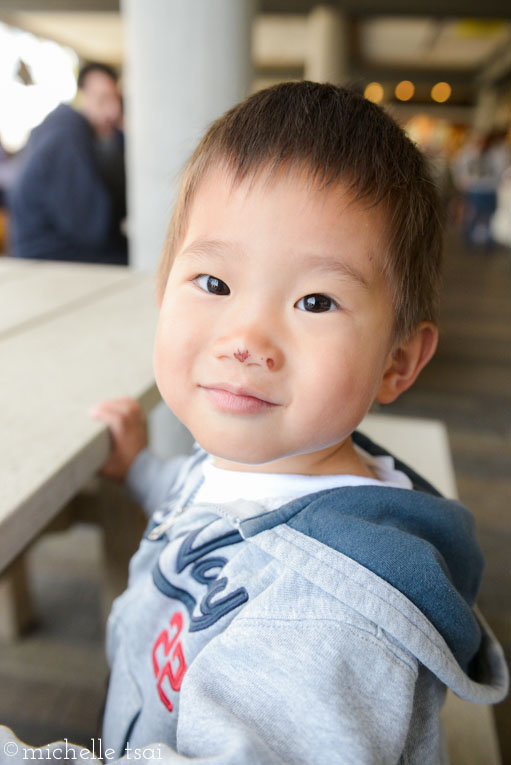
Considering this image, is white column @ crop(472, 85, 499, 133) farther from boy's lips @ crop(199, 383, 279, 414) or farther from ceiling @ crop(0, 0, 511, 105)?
boy's lips @ crop(199, 383, 279, 414)

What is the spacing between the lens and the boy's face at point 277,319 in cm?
54

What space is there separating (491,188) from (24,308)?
30.1 ft

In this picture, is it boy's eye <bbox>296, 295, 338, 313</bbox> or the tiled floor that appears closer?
boy's eye <bbox>296, 295, 338, 313</bbox>

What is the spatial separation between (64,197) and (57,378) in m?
1.67

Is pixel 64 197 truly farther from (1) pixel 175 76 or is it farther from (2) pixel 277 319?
(2) pixel 277 319

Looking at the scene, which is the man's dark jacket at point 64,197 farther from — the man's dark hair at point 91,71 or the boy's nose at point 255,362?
the boy's nose at point 255,362

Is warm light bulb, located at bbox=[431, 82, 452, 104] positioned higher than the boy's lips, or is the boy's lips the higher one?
the boy's lips

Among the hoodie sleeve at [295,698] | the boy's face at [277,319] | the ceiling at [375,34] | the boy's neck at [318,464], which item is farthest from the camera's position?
the ceiling at [375,34]

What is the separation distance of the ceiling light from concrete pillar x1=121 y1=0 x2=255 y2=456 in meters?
13.7

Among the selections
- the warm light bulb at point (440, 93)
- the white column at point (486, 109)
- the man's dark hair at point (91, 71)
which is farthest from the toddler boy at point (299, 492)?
the warm light bulb at point (440, 93)

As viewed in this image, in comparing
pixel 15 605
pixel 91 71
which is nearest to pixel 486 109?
pixel 91 71

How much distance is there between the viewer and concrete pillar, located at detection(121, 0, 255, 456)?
1.65 metres

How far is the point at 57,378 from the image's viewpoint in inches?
33.9

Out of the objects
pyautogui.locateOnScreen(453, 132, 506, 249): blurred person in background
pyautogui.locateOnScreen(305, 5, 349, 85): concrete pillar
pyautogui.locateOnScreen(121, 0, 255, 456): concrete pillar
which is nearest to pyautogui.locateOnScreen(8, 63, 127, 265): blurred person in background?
pyautogui.locateOnScreen(121, 0, 255, 456): concrete pillar
